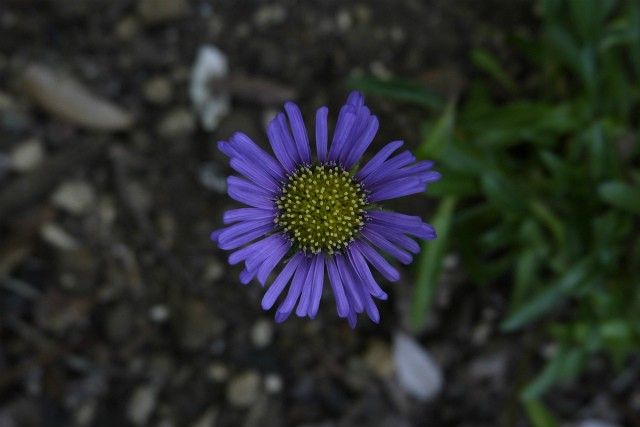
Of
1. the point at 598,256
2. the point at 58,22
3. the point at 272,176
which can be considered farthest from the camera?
the point at 58,22

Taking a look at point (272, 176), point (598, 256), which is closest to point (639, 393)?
point (598, 256)

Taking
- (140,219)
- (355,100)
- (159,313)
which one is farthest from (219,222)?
(355,100)

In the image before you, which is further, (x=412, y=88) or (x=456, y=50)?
(x=456, y=50)

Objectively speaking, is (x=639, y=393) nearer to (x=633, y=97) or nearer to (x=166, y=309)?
(x=633, y=97)

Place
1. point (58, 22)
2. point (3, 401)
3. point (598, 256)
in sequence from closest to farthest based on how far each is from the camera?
point (598, 256) < point (3, 401) < point (58, 22)

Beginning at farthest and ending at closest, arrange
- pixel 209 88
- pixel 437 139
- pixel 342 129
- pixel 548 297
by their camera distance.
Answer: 1. pixel 209 88
2. pixel 548 297
3. pixel 437 139
4. pixel 342 129

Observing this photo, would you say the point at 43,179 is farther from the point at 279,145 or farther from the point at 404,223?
the point at 404,223

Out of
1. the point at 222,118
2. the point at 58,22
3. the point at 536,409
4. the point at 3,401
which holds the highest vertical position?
the point at 58,22
